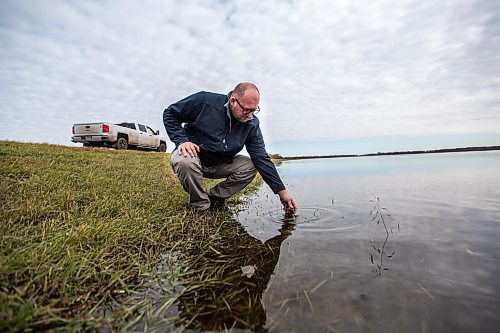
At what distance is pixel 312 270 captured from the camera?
212 cm

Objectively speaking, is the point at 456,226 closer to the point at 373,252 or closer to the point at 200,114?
the point at 373,252

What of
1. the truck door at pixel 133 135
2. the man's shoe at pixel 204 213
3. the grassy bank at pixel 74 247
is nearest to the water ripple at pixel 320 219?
the man's shoe at pixel 204 213

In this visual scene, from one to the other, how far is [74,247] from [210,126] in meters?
2.09

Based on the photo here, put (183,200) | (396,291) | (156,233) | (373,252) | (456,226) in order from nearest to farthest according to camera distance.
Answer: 1. (396,291)
2. (373,252)
3. (156,233)
4. (456,226)
5. (183,200)

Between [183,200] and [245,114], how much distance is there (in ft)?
5.98

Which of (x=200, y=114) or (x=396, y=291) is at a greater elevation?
(x=200, y=114)

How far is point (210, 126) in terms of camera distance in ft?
12.1

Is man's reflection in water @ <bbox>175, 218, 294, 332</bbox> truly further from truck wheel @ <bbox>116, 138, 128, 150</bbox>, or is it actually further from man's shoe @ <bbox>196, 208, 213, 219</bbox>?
truck wheel @ <bbox>116, 138, 128, 150</bbox>

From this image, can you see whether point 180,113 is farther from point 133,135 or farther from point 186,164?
point 133,135

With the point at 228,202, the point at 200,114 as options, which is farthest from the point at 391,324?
the point at 228,202

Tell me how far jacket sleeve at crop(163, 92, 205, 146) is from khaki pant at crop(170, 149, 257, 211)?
25 centimetres

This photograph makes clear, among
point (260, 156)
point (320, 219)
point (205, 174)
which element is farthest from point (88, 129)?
point (320, 219)

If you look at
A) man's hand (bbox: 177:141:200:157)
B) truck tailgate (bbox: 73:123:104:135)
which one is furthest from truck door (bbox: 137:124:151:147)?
man's hand (bbox: 177:141:200:157)

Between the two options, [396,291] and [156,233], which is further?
[156,233]
